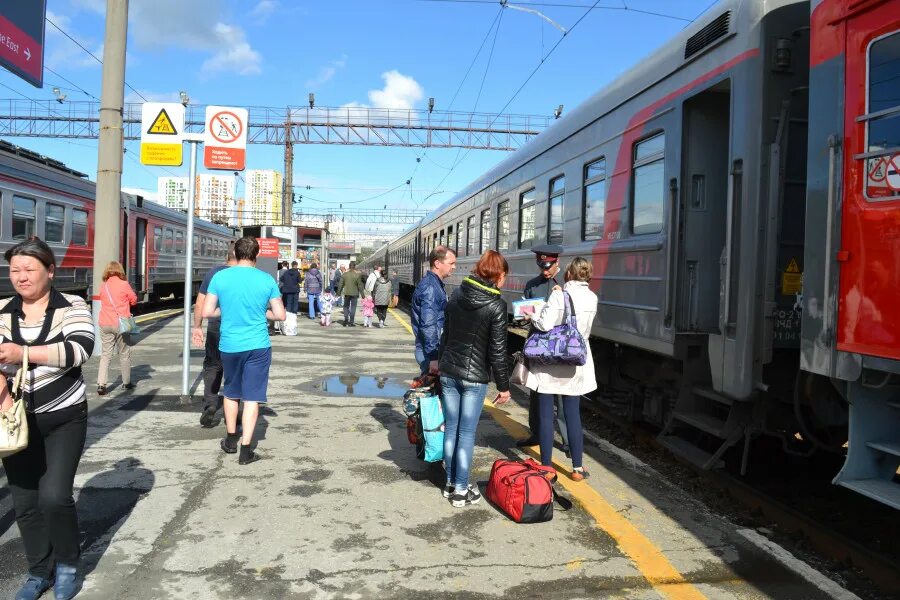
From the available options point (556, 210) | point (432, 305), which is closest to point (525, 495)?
point (432, 305)

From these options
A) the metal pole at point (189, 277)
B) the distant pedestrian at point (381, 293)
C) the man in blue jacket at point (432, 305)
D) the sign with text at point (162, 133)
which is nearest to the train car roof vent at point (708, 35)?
the man in blue jacket at point (432, 305)

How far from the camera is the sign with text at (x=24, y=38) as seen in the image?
5.88 meters

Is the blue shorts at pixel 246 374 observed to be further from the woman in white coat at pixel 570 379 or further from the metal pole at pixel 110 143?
the metal pole at pixel 110 143

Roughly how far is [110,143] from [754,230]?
9033mm

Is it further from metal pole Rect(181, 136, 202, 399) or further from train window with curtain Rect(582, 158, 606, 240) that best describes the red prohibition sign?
train window with curtain Rect(582, 158, 606, 240)

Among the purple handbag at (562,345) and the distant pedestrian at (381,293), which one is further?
the distant pedestrian at (381,293)

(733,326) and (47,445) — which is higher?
(733,326)

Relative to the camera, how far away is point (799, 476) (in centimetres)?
575

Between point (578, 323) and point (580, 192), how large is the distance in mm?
2850

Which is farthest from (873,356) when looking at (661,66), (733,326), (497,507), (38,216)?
(38,216)

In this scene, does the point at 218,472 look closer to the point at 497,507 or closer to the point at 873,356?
the point at 497,507

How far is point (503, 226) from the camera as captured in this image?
37.1ft

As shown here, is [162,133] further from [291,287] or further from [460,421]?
[291,287]

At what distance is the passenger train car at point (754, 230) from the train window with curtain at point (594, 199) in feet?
0.11
